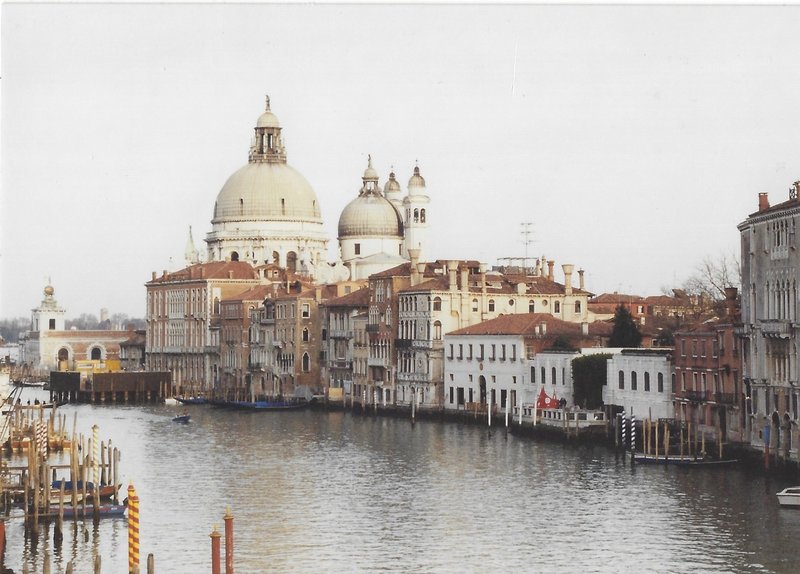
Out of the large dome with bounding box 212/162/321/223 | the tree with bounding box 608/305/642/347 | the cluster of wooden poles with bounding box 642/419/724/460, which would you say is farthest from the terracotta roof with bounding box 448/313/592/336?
the large dome with bounding box 212/162/321/223

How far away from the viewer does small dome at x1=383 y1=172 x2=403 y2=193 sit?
90.8m

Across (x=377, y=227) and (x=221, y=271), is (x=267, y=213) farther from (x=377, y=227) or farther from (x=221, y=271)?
(x=221, y=271)

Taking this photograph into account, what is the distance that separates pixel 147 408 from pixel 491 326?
17718 mm

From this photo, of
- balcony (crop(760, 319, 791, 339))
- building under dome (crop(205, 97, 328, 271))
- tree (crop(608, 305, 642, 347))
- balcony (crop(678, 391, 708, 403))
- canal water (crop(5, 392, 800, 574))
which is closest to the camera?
canal water (crop(5, 392, 800, 574))

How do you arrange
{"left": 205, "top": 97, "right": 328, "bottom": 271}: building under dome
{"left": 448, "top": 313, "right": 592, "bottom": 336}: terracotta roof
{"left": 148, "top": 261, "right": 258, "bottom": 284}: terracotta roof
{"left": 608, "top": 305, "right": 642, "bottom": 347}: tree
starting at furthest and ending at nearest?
{"left": 205, "top": 97, "right": 328, "bottom": 271}: building under dome
{"left": 148, "top": 261, "right": 258, "bottom": 284}: terracotta roof
{"left": 448, "top": 313, "right": 592, "bottom": 336}: terracotta roof
{"left": 608, "top": 305, "right": 642, "bottom": 347}: tree

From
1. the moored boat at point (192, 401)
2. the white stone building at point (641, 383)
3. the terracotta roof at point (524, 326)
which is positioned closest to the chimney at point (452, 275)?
the terracotta roof at point (524, 326)

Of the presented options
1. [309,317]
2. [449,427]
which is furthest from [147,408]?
[449,427]

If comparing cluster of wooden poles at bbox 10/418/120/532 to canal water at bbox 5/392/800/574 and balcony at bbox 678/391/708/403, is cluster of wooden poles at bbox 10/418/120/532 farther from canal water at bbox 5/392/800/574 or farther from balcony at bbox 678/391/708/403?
balcony at bbox 678/391/708/403

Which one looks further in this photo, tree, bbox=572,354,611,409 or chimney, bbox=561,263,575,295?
chimney, bbox=561,263,575,295

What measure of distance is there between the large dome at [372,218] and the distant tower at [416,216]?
6.79ft

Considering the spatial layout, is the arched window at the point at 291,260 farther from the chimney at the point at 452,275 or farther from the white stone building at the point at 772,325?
the white stone building at the point at 772,325

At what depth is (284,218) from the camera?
91.0 meters

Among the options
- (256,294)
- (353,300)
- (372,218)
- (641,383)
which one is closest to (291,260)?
(372,218)

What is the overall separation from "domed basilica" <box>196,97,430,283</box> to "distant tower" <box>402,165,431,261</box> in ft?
4.46
